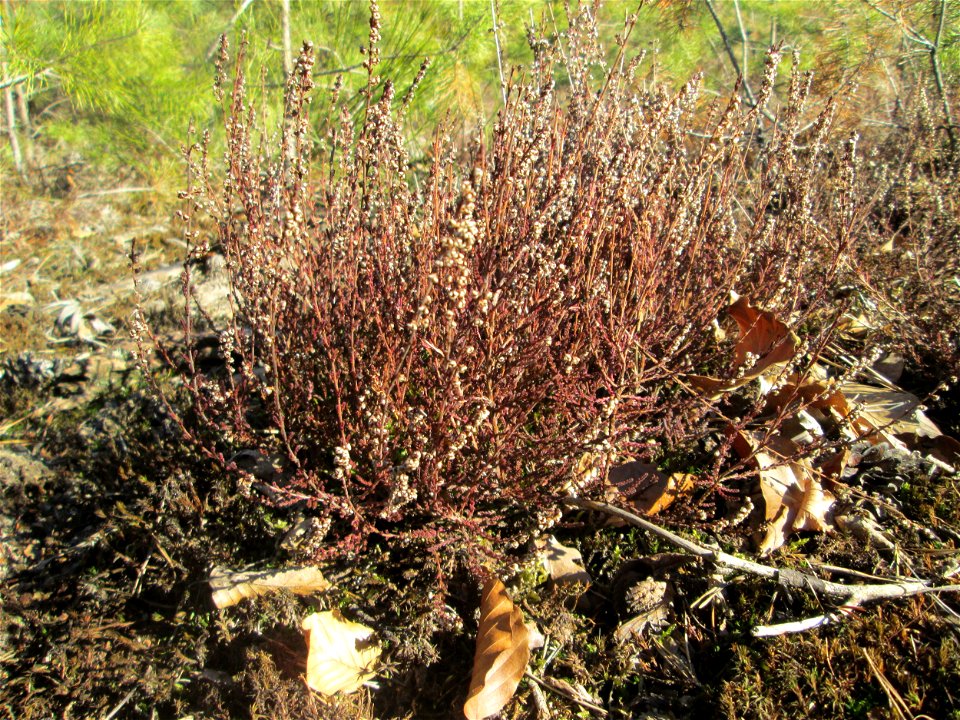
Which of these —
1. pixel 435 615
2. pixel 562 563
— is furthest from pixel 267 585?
pixel 562 563

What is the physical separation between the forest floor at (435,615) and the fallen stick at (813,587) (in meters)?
0.03

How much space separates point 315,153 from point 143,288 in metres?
1.47

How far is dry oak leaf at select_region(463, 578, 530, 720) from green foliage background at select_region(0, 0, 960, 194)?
240 centimetres

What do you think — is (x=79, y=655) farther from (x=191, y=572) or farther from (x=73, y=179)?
(x=73, y=179)

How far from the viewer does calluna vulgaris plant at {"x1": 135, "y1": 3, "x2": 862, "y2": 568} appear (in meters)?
1.59

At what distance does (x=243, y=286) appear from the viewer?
192 centimetres

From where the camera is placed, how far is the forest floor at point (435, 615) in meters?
1.60

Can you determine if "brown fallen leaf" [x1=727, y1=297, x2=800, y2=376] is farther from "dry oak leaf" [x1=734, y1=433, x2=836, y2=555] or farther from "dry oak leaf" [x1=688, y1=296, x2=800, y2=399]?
"dry oak leaf" [x1=734, y1=433, x2=836, y2=555]

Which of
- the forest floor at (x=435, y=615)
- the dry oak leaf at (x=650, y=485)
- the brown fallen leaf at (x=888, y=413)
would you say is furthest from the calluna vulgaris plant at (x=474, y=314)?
the brown fallen leaf at (x=888, y=413)

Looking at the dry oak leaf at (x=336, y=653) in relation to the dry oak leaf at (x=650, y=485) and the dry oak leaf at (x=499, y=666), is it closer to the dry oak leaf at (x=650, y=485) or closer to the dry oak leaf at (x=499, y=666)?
the dry oak leaf at (x=499, y=666)

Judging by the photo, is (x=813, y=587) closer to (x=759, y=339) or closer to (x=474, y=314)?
(x=759, y=339)

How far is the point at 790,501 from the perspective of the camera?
6.13ft

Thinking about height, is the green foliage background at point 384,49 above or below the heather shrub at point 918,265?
above

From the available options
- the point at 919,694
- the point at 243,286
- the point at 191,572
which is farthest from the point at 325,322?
the point at 919,694
